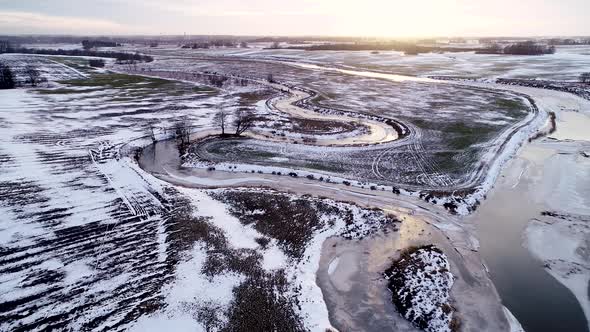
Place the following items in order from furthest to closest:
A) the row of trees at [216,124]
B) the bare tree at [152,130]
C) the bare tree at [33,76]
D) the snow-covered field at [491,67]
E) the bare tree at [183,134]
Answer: the snow-covered field at [491,67], the bare tree at [33,76], the bare tree at [152,130], the row of trees at [216,124], the bare tree at [183,134]

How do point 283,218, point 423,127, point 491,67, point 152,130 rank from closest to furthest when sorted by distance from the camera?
point 283,218, point 152,130, point 423,127, point 491,67

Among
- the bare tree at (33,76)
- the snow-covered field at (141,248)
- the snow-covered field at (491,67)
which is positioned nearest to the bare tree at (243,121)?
the snow-covered field at (141,248)

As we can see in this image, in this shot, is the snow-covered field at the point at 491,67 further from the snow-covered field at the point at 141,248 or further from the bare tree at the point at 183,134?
the snow-covered field at the point at 141,248

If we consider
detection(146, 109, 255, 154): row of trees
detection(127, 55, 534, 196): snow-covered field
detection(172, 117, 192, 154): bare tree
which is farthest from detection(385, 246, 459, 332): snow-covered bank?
detection(172, 117, 192, 154): bare tree

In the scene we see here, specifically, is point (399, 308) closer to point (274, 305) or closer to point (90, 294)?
point (274, 305)


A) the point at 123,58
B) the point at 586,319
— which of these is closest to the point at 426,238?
the point at 586,319

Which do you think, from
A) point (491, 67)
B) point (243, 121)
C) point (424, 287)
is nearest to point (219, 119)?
point (243, 121)

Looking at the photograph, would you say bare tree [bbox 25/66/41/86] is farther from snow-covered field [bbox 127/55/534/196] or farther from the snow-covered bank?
the snow-covered bank

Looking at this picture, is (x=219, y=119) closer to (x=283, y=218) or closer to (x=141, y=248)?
(x=283, y=218)
